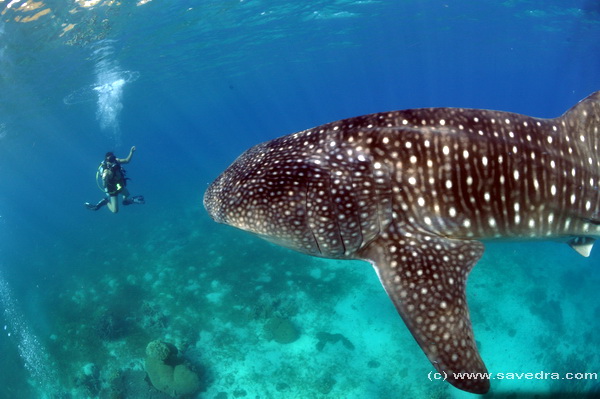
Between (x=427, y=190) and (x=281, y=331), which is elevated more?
(x=427, y=190)

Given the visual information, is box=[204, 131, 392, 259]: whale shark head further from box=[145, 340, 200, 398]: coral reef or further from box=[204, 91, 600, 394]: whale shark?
box=[145, 340, 200, 398]: coral reef

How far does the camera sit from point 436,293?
115 inches

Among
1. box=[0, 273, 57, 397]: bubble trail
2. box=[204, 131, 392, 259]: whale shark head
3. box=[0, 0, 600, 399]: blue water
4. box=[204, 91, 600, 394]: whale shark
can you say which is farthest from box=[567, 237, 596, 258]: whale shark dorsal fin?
box=[0, 273, 57, 397]: bubble trail

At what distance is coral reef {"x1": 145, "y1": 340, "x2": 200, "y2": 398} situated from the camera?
36.1 ft

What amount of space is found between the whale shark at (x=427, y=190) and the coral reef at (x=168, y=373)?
958 cm

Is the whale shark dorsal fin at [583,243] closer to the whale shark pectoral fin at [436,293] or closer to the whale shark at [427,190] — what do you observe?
the whale shark at [427,190]

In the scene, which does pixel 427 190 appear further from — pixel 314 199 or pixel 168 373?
pixel 168 373

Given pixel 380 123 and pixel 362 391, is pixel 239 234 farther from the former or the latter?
pixel 380 123

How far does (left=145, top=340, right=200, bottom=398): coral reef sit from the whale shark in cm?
958

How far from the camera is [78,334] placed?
598 inches

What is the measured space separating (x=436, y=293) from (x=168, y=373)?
1095 centimetres

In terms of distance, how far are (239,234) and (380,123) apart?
59.5 ft

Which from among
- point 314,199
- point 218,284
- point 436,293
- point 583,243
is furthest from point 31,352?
point 583,243

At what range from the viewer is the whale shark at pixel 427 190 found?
3.27 meters
